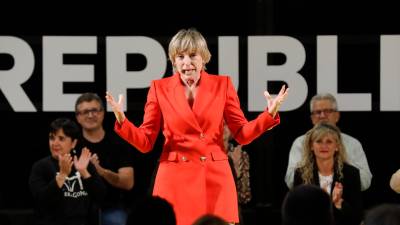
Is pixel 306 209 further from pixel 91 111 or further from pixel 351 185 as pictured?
pixel 91 111

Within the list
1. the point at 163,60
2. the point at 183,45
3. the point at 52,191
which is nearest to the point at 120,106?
the point at 183,45

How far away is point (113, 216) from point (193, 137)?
2208 millimetres

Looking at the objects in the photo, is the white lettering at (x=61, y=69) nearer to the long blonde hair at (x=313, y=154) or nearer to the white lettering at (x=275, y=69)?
the white lettering at (x=275, y=69)

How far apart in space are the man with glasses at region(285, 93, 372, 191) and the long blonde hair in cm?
13

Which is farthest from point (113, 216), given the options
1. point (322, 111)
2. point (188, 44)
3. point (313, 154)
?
point (188, 44)

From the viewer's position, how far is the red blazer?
467 cm

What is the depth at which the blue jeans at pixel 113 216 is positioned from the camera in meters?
6.72

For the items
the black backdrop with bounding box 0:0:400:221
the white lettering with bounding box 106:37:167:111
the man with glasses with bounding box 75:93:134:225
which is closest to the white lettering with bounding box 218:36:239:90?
the black backdrop with bounding box 0:0:400:221

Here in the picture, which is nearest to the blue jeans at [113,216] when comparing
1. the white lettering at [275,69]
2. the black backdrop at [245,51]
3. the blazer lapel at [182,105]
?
the black backdrop at [245,51]

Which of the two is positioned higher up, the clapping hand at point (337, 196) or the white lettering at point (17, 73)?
the white lettering at point (17, 73)

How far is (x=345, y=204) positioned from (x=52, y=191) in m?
1.78

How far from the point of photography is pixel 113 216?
6.74m

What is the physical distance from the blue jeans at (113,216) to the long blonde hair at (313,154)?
1.21 metres

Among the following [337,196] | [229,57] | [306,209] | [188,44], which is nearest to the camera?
[306,209]
